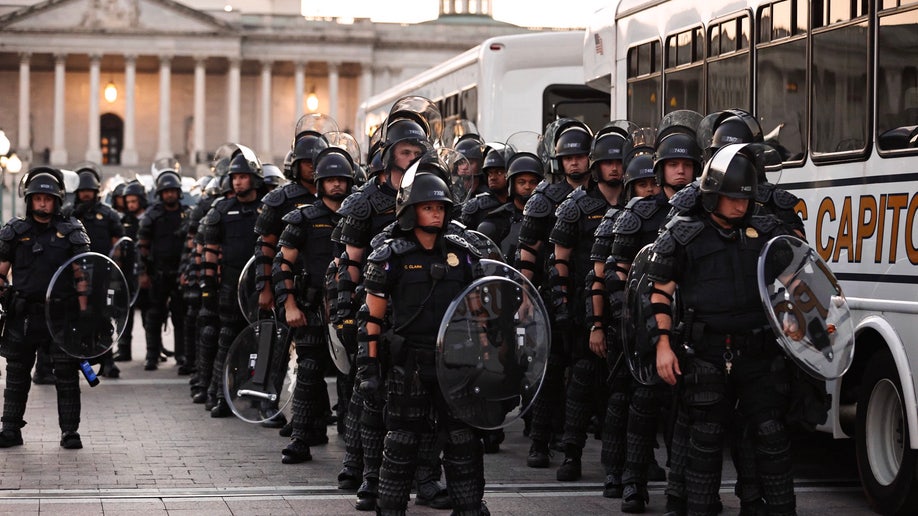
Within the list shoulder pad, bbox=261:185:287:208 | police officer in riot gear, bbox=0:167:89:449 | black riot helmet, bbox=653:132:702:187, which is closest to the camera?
black riot helmet, bbox=653:132:702:187

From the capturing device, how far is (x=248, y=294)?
1250cm

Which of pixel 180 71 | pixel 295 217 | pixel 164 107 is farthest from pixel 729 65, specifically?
pixel 180 71

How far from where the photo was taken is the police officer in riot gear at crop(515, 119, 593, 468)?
10570 millimetres

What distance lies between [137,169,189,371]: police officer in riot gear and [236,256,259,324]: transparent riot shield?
5186 mm

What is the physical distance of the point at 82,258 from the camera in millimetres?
11141

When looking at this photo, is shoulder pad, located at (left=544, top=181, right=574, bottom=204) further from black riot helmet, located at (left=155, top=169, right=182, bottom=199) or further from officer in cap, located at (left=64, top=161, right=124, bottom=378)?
black riot helmet, located at (left=155, top=169, right=182, bottom=199)

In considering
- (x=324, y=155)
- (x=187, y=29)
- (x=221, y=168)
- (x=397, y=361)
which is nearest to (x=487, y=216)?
(x=324, y=155)

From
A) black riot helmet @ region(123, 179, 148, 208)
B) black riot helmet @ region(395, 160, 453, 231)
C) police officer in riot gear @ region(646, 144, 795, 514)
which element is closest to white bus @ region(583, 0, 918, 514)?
police officer in riot gear @ region(646, 144, 795, 514)

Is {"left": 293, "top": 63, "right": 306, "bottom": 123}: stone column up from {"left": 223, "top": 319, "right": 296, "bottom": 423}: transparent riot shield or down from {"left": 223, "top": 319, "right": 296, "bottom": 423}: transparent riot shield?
up

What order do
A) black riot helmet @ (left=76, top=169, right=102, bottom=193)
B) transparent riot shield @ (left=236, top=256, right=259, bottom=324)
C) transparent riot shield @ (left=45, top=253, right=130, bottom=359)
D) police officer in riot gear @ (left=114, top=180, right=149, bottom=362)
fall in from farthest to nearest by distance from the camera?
1. police officer in riot gear @ (left=114, top=180, right=149, bottom=362)
2. black riot helmet @ (left=76, top=169, right=102, bottom=193)
3. transparent riot shield @ (left=236, top=256, right=259, bottom=324)
4. transparent riot shield @ (left=45, top=253, right=130, bottom=359)

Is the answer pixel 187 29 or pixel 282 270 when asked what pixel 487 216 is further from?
pixel 187 29

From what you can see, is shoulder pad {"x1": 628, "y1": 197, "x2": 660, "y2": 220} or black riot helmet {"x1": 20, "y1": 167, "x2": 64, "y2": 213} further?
black riot helmet {"x1": 20, "y1": 167, "x2": 64, "y2": 213}

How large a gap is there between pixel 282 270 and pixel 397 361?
10.5ft

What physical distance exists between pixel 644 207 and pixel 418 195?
1.84 m
